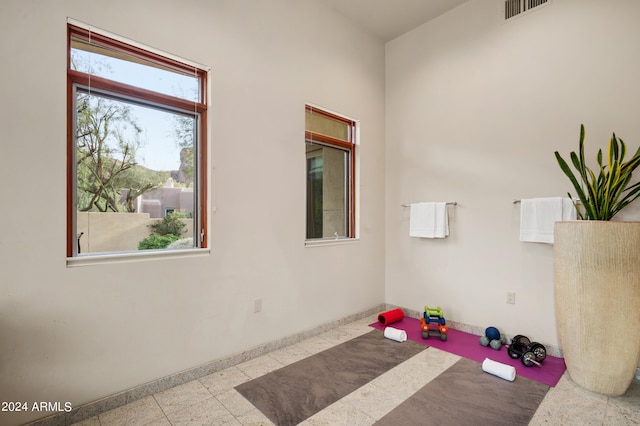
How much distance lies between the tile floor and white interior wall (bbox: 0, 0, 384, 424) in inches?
6.9

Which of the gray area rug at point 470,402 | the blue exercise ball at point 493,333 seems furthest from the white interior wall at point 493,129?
the gray area rug at point 470,402

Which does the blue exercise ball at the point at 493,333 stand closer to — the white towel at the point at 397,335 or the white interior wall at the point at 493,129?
the white interior wall at the point at 493,129

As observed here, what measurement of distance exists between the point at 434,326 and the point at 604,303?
1.57 metres

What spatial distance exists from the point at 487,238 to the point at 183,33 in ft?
10.8

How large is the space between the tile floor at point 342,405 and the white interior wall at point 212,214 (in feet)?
0.58

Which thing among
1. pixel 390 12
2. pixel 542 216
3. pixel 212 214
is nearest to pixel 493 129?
pixel 542 216

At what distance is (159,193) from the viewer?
7.53ft

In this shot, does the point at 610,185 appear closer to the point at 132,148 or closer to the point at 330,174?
the point at 330,174

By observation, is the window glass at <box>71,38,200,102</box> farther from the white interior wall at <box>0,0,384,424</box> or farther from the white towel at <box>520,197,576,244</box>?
the white towel at <box>520,197,576,244</box>

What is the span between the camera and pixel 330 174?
11.9 feet

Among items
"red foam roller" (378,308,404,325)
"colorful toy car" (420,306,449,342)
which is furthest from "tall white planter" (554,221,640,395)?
"red foam roller" (378,308,404,325)

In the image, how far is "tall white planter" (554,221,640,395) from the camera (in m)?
2.06

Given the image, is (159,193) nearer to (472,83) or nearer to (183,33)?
(183,33)

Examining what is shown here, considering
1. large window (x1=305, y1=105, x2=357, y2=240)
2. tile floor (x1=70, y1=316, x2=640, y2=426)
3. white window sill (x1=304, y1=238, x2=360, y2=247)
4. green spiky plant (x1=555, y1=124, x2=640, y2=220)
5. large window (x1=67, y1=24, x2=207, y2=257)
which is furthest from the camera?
large window (x1=305, y1=105, x2=357, y2=240)
